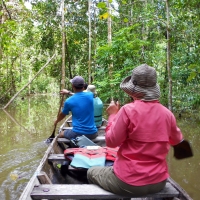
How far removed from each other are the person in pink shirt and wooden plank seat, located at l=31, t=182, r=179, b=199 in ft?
0.30

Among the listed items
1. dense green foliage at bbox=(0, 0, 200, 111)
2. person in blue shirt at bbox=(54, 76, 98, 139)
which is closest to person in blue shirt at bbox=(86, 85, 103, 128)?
person in blue shirt at bbox=(54, 76, 98, 139)

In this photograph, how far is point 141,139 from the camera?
2.12 m

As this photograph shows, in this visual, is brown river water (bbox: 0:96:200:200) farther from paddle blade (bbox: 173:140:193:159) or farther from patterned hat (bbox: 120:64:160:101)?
patterned hat (bbox: 120:64:160:101)

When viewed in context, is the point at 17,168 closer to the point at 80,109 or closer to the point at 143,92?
the point at 80,109

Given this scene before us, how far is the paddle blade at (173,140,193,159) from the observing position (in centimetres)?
240

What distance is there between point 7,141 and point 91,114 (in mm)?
4501

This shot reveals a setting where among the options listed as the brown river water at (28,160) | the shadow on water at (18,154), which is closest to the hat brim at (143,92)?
the brown river water at (28,160)

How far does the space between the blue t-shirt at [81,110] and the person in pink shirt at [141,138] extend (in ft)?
6.76

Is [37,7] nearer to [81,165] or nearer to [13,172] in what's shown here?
[13,172]

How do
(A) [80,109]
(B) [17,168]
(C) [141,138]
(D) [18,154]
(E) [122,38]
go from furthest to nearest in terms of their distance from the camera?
(E) [122,38], (D) [18,154], (B) [17,168], (A) [80,109], (C) [141,138]

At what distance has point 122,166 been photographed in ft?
7.20

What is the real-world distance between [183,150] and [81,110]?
2.15 m

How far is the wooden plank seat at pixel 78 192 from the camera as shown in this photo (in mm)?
2260

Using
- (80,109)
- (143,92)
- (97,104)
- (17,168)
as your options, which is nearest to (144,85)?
(143,92)
